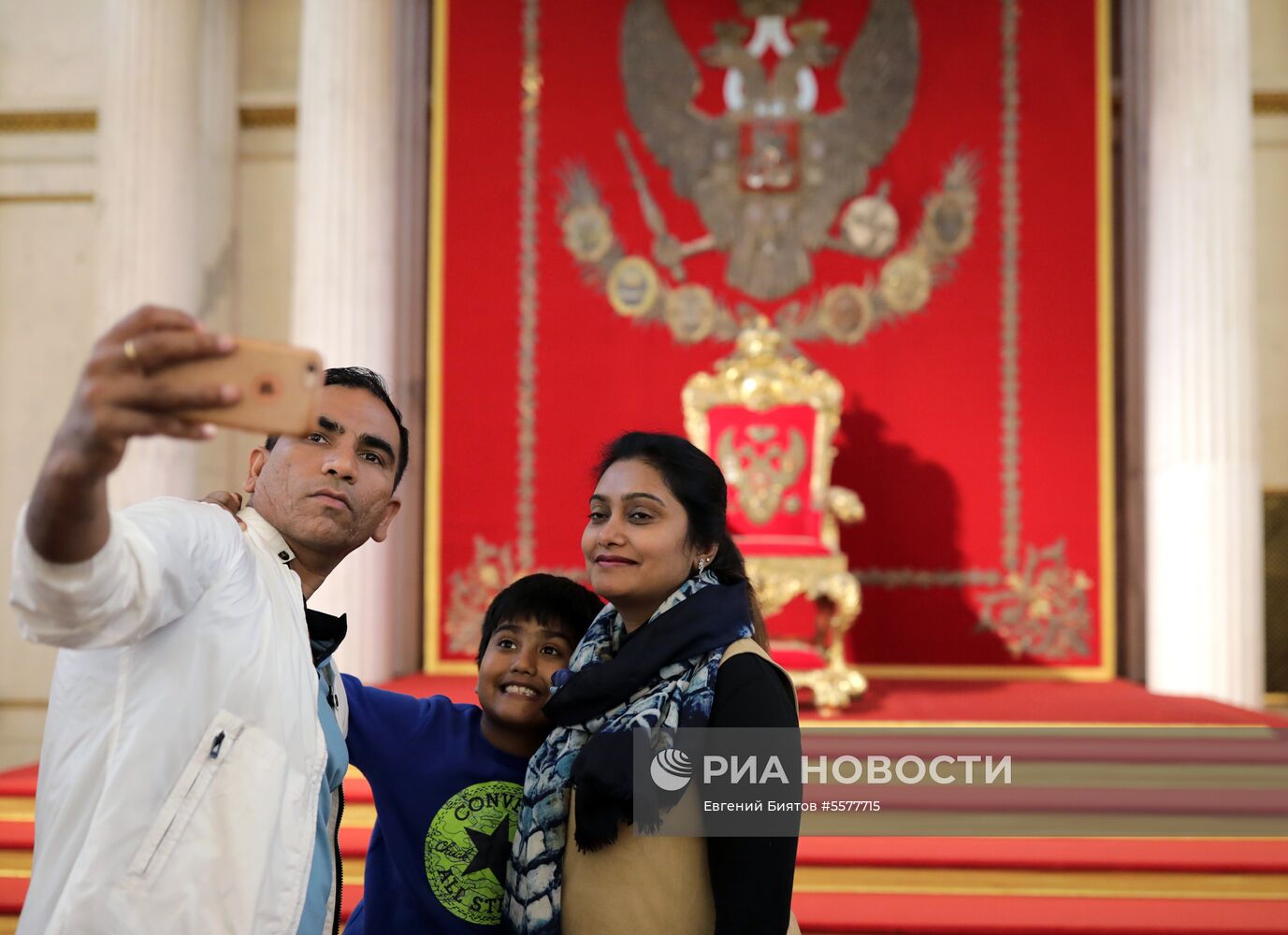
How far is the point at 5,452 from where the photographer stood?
6.59m

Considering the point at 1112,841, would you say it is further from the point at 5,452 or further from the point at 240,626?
the point at 5,452

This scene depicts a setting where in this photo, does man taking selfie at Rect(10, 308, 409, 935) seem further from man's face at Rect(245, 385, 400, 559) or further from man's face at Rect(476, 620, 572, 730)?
man's face at Rect(476, 620, 572, 730)

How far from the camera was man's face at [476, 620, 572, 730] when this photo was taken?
1755 millimetres

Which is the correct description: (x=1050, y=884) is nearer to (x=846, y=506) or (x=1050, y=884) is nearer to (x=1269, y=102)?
(x=846, y=506)

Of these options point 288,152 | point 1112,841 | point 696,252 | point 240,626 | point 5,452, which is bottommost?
point 1112,841

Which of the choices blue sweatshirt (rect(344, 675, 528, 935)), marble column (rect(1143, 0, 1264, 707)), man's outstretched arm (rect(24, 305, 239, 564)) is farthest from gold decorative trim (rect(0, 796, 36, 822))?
marble column (rect(1143, 0, 1264, 707))

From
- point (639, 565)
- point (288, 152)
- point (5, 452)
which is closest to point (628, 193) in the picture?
point (288, 152)

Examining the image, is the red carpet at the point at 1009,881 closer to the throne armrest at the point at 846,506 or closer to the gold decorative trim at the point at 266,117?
the throne armrest at the point at 846,506

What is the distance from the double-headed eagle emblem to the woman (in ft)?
15.2

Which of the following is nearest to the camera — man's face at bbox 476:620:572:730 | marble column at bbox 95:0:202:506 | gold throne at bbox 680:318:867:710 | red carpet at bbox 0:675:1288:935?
man's face at bbox 476:620:572:730

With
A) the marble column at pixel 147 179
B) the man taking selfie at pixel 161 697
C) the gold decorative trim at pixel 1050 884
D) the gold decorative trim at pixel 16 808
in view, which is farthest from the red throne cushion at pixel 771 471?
the man taking selfie at pixel 161 697

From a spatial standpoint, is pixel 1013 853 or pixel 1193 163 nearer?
pixel 1013 853

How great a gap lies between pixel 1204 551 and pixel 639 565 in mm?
4590

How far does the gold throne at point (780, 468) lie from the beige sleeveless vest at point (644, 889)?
348cm
